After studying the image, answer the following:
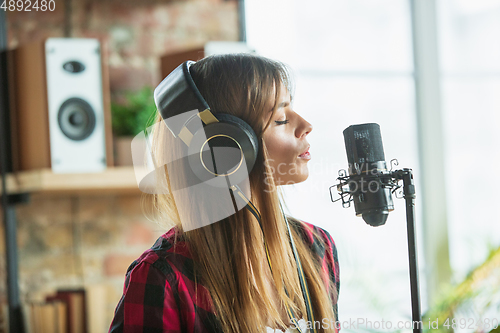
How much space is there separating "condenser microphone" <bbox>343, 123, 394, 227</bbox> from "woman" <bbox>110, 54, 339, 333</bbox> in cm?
15

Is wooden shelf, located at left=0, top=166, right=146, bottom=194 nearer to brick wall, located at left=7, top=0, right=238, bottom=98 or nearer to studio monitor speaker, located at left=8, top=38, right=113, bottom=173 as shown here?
studio monitor speaker, located at left=8, top=38, right=113, bottom=173

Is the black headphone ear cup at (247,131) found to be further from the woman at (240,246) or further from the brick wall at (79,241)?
the brick wall at (79,241)

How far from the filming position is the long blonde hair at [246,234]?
59cm

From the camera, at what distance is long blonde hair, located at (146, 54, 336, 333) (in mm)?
593

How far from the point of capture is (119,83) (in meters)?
1.53

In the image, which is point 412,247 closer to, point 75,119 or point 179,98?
point 179,98

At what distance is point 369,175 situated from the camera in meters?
0.43

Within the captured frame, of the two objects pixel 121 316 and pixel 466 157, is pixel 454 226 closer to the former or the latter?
pixel 466 157

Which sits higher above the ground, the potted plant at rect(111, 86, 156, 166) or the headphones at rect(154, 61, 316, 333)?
the potted plant at rect(111, 86, 156, 166)

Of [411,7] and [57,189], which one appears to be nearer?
[57,189]

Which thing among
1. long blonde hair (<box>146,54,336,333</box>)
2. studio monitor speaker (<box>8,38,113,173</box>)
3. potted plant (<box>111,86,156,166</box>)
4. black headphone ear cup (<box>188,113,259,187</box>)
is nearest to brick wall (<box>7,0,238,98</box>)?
potted plant (<box>111,86,156,166</box>)

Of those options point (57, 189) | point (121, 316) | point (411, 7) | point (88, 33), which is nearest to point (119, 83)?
point (88, 33)

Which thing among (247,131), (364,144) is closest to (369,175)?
(364,144)

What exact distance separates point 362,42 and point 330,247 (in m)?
1.44
